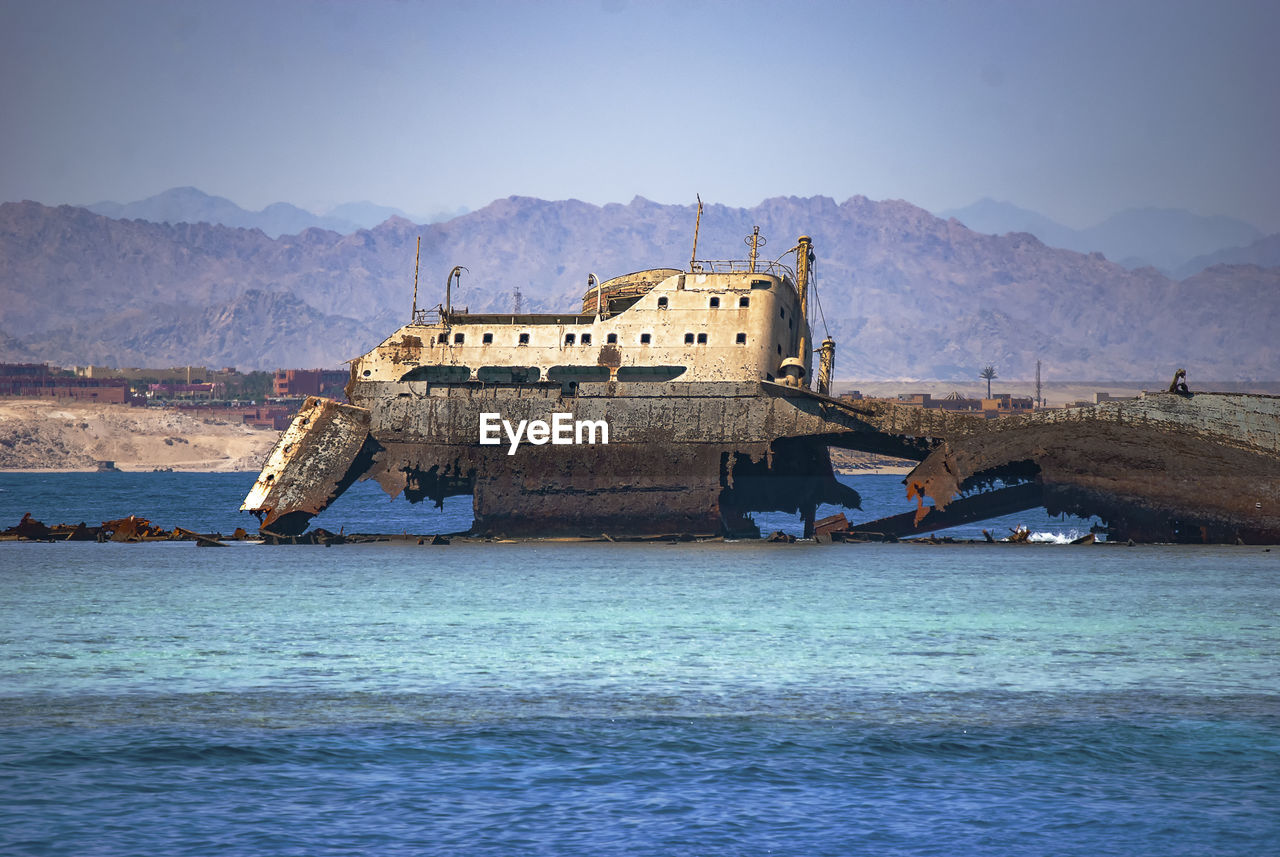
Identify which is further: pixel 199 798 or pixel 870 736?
pixel 870 736

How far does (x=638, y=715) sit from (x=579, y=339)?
25.2 metres

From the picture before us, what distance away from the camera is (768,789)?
14.0 m

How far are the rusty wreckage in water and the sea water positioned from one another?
5755mm

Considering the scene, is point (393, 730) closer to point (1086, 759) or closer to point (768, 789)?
point (768, 789)

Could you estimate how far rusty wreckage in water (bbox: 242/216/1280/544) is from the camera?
39031 mm

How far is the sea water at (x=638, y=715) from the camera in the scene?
1274cm

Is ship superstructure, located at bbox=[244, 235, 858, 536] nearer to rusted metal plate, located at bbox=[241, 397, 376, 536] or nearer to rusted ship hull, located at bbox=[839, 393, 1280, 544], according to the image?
rusted metal plate, located at bbox=[241, 397, 376, 536]

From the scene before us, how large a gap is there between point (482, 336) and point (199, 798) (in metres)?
29.8

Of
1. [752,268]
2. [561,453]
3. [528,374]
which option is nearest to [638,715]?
[561,453]

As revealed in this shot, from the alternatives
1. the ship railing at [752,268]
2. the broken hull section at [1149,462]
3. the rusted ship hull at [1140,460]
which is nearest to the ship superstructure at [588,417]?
the ship railing at [752,268]

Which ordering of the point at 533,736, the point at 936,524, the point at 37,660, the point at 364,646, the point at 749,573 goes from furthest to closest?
1. the point at 936,524
2. the point at 749,573
3. the point at 364,646
4. the point at 37,660
5. the point at 533,736

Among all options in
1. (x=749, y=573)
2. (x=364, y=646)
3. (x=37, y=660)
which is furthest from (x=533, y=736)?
(x=749, y=573)

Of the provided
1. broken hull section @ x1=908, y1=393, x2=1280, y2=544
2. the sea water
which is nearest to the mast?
broken hull section @ x1=908, y1=393, x2=1280, y2=544

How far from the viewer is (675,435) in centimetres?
4025
